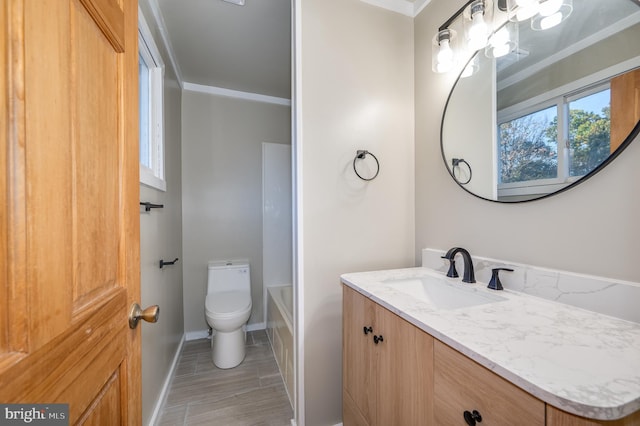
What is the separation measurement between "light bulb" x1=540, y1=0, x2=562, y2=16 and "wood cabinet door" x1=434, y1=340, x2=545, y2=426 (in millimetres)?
1260

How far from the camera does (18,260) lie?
38 centimetres

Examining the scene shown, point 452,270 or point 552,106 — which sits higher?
point 552,106

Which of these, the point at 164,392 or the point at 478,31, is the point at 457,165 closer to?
the point at 478,31

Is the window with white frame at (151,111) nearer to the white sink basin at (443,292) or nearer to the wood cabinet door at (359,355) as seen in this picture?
the wood cabinet door at (359,355)

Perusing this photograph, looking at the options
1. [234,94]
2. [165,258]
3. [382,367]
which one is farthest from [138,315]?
[234,94]

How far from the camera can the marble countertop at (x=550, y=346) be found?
463mm

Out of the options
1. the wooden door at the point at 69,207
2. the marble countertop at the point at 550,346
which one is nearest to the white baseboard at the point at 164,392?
the wooden door at the point at 69,207

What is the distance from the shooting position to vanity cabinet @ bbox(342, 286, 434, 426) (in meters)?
0.80

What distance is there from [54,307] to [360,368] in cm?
109

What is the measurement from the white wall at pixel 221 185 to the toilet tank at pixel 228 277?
0.17 m

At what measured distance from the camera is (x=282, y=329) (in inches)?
77.7

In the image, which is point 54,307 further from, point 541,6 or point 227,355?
point 227,355

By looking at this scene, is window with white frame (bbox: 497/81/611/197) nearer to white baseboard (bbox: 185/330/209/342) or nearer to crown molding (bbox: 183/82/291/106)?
crown molding (bbox: 183/82/291/106)

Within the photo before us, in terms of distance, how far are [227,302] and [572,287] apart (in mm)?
2205
